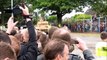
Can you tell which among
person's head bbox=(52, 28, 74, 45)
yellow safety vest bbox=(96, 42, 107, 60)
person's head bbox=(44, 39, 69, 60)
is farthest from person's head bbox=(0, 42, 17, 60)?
yellow safety vest bbox=(96, 42, 107, 60)

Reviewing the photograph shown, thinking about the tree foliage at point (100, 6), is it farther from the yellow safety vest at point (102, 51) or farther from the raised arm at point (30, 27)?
the raised arm at point (30, 27)

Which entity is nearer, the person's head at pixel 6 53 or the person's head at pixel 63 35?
the person's head at pixel 6 53

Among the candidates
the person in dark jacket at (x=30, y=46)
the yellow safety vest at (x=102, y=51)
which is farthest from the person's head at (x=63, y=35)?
the yellow safety vest at (x=102, y=51)

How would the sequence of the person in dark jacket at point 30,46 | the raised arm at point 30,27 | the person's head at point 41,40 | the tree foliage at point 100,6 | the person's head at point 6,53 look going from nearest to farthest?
the person's head at point 6,53, the person in dark jacket at point 30,46, the raised arm at point 30,27, the person's head at point 41,40, the tree foliage at point 100,6

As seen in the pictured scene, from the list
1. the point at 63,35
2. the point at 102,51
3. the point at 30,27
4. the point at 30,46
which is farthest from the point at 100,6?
the point at 63,35

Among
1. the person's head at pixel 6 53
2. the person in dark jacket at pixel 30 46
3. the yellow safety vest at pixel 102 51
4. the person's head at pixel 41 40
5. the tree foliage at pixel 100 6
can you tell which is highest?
the person's head at pixel 6 53

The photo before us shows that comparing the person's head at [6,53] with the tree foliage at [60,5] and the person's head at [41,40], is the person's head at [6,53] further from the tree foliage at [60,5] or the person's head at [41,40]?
the tree foliage at [60,5]

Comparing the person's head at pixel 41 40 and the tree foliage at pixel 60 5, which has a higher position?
the person's head at pixel 41 40

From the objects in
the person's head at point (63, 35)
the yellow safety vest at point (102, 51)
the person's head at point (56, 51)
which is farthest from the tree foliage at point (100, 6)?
the person's head at point (56, 51)

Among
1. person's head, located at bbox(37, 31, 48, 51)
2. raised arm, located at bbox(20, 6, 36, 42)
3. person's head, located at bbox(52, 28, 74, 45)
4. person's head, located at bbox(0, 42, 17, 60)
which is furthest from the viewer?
person's head, located at bbox(37, 31, 48, 51)

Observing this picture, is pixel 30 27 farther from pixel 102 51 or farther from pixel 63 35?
pixel 102 51

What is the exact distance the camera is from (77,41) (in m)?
5.00

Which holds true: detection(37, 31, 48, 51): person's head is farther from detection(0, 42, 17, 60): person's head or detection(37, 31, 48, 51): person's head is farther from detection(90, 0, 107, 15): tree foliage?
detection(90, 0, 107, 15): tree foliage

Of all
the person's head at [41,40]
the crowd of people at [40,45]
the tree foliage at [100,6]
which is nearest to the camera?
the crowd of people at [40,45]
